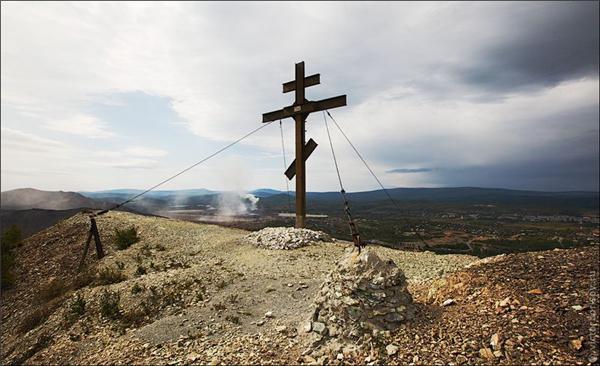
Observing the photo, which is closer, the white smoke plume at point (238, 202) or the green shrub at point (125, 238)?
the green shrub at point (125, 238)

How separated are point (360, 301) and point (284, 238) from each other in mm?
8752

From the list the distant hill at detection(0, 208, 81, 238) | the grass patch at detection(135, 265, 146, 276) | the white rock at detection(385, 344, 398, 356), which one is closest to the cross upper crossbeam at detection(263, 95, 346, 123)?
the grass patch at detection(135, 265, 146, 276)

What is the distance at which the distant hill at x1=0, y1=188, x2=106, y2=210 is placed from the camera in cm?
11650

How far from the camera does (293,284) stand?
10219mm

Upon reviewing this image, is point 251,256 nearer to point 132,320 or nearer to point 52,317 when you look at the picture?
point 132,320

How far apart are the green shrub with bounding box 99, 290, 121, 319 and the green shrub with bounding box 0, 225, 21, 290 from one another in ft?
25.3

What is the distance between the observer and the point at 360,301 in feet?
21.8

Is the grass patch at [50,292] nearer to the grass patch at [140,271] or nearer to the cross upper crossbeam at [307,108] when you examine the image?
the grass patch at [140,271]

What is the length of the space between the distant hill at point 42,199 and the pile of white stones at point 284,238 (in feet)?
395

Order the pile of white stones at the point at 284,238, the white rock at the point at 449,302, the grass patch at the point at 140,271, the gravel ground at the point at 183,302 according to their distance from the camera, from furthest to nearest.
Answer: the pile of white stones at the point at 284,238 → the grass patch at the point at 140,271 → the white rock at the point at 449,302 → the gravel ground at the point at 183,302

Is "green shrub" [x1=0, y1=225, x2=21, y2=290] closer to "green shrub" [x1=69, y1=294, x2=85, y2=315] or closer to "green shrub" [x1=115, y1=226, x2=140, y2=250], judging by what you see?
"green shrub" [x1=115, y1=226, x2=140, y2=250]

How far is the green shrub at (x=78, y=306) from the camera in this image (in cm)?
959

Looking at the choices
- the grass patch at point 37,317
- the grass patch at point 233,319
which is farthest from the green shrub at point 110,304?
the grass patch at point 233,319

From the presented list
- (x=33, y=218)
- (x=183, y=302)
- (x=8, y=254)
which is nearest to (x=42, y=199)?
(x=33, y=218)
